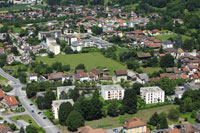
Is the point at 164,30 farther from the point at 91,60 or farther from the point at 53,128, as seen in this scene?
the point at 53,128

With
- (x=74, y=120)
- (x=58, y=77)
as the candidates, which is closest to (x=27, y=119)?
(x=74, y=120)

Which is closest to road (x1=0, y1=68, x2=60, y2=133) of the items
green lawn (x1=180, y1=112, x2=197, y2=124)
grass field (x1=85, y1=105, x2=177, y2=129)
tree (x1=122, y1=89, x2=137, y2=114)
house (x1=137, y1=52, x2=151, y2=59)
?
grass field (x1=85, y1=105, x2=177, y2=129)

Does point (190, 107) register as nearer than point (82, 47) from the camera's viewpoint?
Yes

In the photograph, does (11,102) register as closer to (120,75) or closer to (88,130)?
(88,130)

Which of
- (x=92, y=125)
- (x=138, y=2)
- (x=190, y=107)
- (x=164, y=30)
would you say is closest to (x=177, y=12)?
(x=164, y=30)

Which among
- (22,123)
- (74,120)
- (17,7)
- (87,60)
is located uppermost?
(17,7)

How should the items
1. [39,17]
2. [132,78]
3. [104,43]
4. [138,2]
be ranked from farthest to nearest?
1. [138,2]
2. [39,17]
3. [104,43]
4. [132,78]
